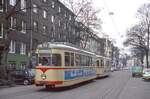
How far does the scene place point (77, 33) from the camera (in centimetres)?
5628

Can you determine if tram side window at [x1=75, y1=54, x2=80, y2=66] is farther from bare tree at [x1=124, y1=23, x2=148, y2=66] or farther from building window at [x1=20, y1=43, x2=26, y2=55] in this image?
bare tree at [x1=124, y1=23, x2=148, y2=66]

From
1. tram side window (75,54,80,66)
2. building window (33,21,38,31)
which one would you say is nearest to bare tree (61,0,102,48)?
building window (33,21,38,31)

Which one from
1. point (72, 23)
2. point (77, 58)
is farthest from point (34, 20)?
point (77, 58)

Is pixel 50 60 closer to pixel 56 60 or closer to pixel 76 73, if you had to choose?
pixel 56 60

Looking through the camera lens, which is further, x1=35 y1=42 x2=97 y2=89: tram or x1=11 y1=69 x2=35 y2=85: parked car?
x1=11 y1=69 x2=35 y2=85: parked car

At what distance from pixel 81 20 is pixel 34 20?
7.42 metres

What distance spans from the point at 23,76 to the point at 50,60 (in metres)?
10.5

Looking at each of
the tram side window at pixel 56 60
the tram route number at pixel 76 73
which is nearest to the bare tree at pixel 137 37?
the tram route number at pixel 76 73

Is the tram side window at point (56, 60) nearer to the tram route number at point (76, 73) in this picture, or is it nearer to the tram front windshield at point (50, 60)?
the tram front windshield at point (50, 60)

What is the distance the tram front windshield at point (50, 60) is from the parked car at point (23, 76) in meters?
9.80

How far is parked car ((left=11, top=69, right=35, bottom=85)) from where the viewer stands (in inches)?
1204

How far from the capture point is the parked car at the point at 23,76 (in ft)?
100

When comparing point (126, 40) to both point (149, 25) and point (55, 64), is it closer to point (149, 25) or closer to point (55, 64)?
point (149, 25)

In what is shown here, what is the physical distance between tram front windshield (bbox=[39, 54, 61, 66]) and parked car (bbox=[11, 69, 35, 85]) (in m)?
9.80
